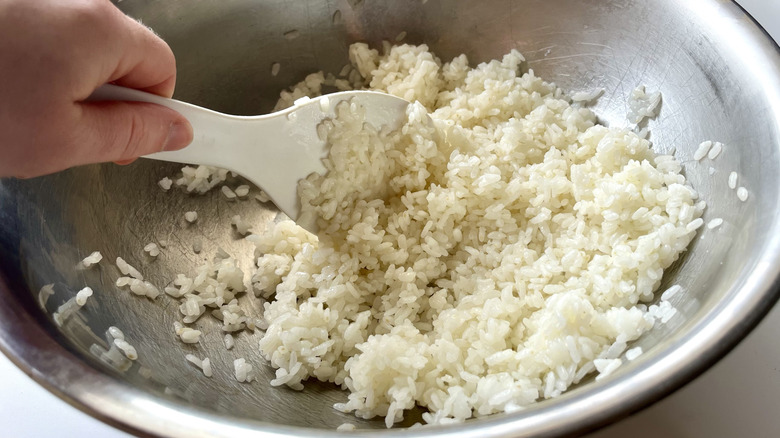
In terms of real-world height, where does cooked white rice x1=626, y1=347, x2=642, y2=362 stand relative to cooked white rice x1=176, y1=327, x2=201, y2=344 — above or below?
above

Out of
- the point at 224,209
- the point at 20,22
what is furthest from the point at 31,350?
the point at 224,209

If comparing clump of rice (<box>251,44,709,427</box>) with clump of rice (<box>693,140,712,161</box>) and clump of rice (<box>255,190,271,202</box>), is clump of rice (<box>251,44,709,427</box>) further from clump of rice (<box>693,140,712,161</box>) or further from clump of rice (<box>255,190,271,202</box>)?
clump of rice (<box>255,190,271,202</box>)

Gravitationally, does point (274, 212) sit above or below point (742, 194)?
below

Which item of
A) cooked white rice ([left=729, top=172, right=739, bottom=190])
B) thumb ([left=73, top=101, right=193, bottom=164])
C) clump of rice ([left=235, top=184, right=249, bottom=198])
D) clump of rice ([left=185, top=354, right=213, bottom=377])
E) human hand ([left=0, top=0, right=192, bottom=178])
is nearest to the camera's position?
human hand ([left=0, top=0, right=192, bottom=178])

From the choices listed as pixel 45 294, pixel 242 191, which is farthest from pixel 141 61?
pixel 242 191

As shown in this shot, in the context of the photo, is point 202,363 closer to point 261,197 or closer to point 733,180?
point 261,197

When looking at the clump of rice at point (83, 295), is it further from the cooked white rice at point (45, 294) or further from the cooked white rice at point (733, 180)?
the cooked white rice at point (733, 180)

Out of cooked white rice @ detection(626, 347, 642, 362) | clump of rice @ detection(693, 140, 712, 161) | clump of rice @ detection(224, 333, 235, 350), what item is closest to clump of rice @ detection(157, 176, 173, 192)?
clump of rice @ detection(224, 333, 235, 350)
